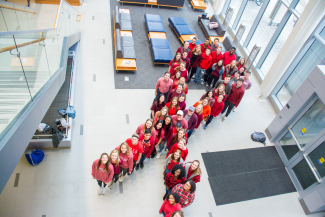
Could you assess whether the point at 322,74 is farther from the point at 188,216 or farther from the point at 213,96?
the point at 188,216

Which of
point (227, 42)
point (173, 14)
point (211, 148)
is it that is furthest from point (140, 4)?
point (211, 148)

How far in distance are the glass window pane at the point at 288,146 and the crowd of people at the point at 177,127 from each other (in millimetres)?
1827

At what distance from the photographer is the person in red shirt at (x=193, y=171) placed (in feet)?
16.4

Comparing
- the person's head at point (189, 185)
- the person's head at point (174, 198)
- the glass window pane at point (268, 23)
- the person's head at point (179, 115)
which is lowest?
the person's head at point (174, 198)

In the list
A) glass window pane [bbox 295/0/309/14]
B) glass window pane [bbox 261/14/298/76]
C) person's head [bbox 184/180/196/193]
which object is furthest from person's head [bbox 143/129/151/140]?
glass window pane [bbox 295/0/309/14]

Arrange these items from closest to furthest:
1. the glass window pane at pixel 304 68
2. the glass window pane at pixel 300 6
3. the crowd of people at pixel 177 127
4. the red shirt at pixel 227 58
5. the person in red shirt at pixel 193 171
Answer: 1. the crowd of people at pixel 177 127
2. the person in red shirt at pixel 193 171
3. the glass window pane at pixel 304 68
4. the glass window pane at pixel 300 6
5. the red shirt at pixel 227 58

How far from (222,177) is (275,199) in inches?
58.5

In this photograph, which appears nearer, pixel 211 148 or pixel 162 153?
pixel 162 153

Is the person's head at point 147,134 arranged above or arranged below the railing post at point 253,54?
below

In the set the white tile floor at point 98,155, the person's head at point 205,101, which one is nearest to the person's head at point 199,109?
the person's head at point 205,101

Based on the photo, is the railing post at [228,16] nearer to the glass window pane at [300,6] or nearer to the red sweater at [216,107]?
the glass window pane at [300,6]

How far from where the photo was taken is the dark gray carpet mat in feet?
28.7

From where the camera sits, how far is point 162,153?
6.69 m

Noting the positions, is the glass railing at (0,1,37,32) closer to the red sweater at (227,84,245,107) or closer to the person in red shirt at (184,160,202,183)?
the person in red shirt at (184,160,202,183)
